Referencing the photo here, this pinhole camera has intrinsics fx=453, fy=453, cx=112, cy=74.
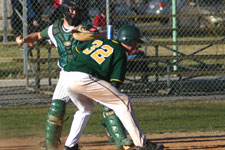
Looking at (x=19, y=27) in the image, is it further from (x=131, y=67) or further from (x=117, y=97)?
(x=117, y=97)

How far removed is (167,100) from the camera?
10.3 metres

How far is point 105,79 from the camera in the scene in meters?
4.96

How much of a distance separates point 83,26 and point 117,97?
3.78ft

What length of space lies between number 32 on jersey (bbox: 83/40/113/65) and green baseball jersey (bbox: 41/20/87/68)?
77 centimetres

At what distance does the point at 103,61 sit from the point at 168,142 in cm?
237

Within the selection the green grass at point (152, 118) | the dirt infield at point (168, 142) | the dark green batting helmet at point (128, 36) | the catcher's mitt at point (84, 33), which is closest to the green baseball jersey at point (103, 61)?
the dark green batting helmet at point (128, 36)

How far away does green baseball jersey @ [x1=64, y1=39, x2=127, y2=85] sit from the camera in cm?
476

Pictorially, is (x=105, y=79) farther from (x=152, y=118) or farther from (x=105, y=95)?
(x=152, y=118)

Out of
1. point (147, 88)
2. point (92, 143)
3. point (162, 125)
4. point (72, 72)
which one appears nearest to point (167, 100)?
point (147, 88)

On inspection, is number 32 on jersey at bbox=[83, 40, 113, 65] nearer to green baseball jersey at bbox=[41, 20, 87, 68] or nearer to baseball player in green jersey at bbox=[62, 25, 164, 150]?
baseball player in green jersey at bbox=[62, 25, 164, 150]

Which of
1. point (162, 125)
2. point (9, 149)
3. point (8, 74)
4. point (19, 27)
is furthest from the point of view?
point (8, 74)

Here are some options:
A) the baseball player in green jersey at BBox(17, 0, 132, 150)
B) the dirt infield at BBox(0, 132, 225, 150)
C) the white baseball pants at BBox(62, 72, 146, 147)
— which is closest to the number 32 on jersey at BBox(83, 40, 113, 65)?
the white baseball pants at BBox(62, 72, 146, 147)

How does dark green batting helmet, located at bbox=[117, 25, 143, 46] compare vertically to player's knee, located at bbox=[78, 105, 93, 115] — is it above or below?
above

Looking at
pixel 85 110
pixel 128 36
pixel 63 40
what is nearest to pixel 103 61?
pixel 128 36
